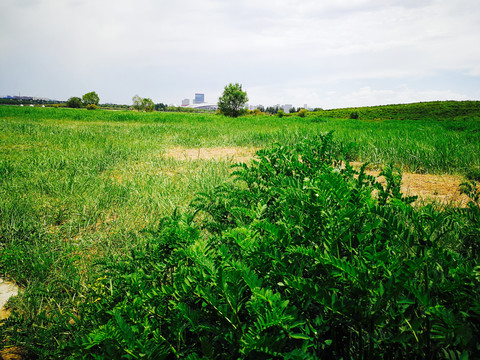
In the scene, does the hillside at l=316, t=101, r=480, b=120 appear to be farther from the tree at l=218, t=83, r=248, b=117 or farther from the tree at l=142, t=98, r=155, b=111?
the tree at l=142, t=98, r=155, b=111

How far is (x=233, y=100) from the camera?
68.1 metres

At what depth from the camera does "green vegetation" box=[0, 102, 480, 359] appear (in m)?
0.87

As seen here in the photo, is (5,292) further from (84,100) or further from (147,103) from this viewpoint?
(84,100)

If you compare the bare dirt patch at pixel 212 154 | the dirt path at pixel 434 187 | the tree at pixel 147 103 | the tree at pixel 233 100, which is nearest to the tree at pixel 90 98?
the tree at pixel 147 103

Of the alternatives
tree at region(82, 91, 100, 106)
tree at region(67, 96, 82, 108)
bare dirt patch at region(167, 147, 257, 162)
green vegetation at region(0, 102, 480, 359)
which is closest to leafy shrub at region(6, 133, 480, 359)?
green vegetation at region(0, 102, 480, 359)

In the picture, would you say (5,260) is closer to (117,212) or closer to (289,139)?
(117,212)

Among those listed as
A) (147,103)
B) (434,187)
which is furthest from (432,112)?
(147,103)

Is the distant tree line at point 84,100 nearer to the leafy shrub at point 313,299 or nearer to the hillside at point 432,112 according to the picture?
the hillside at point 432,112

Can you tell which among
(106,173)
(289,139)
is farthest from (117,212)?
(289,139)

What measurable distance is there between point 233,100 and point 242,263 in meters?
70.4

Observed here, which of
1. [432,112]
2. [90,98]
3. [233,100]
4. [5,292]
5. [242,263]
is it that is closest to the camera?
[242,263]

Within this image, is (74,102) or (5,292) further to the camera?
(74,102)

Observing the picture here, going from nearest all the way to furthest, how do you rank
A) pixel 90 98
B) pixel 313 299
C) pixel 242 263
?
pixel 313 299 → pixel 242 263 → pixel 90 98

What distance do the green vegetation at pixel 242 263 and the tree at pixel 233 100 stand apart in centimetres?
6552
